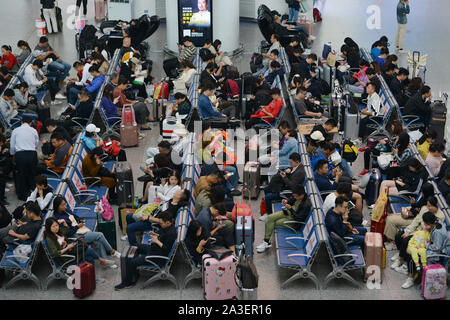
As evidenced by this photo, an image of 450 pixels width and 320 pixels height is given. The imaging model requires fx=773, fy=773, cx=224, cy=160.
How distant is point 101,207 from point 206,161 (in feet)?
6.92

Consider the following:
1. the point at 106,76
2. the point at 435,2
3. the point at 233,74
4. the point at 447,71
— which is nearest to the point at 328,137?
the point at 233,74

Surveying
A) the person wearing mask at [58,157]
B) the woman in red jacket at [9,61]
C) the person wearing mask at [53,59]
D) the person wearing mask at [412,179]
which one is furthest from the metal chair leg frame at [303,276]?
the woman in red jacket at [9,61]

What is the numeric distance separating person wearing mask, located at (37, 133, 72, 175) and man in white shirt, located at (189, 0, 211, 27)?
8743 millimetres

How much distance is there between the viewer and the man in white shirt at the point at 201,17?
21469 millimetres

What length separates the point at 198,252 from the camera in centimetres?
1103

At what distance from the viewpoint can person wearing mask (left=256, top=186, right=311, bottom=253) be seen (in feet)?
38.4

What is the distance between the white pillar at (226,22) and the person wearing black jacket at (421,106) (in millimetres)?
7397

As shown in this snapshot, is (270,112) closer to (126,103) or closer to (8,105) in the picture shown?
(126,103)

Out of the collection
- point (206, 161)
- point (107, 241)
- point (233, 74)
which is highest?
point (233, 74)

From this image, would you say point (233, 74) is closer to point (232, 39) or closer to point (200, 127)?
point (200, 127)

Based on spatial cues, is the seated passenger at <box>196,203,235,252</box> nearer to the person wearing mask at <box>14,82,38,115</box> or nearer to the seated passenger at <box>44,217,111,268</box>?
the seated passenger at <box>44,217,111,268</box>

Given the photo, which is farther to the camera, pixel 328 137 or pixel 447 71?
pixel 447 71

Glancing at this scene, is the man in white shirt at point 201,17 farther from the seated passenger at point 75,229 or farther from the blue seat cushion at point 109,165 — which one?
the seated passenger at point 75,229

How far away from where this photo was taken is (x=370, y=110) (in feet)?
53.6
